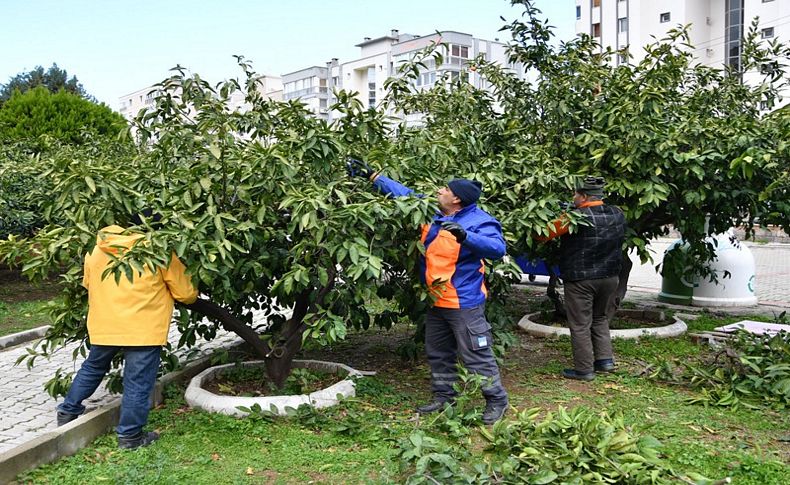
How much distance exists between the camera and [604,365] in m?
6.55

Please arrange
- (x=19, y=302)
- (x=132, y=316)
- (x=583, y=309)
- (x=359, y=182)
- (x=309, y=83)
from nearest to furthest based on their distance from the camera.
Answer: (x=132, y=316)
(x=359, y=182)
(x=583, y=309)
(x=19, y=302)
(x=309, y=83)

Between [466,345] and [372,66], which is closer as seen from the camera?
[466,345]

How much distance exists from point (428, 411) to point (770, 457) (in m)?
2.18

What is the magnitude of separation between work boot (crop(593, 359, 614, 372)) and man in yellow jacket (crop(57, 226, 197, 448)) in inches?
146

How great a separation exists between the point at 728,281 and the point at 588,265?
534 centimetres

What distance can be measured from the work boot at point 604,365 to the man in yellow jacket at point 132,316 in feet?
12.1

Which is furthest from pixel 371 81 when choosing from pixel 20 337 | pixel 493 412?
pixel 493 412

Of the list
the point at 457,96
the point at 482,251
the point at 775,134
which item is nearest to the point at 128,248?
the point at 482,251

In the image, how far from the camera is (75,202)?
463cm

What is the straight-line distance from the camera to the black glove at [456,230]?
474 cm

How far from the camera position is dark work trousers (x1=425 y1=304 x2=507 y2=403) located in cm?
498

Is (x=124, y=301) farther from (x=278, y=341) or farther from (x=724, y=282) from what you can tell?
(x=724, y=282)

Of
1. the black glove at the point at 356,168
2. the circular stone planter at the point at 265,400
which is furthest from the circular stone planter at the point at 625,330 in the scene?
the black glove at the point at 356,168

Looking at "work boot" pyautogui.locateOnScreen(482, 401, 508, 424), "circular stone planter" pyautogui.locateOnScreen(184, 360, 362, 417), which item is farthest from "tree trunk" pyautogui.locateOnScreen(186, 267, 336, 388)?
"work boot" pyautogui.locateOnScreen(482, 401, 508, 424)
